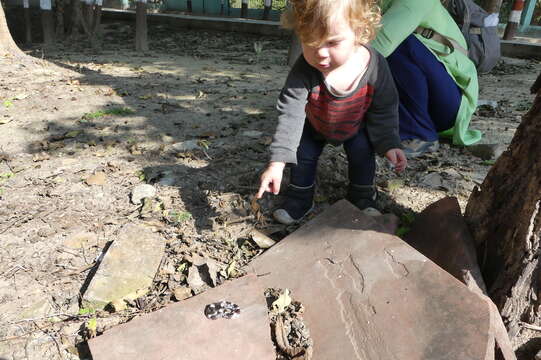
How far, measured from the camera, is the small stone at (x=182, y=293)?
1842 millimetres

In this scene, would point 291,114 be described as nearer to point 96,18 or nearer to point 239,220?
point 239,220

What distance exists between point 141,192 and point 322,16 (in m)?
1.53

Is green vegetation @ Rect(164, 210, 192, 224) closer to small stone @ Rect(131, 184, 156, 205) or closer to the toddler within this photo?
small stone @ Rect(131, 184, 156, 205)

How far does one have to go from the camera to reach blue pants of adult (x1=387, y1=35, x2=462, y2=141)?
2.94 m

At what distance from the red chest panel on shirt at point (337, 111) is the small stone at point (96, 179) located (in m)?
1.43

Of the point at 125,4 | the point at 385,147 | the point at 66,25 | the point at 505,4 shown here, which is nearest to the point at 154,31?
the point at 66,25

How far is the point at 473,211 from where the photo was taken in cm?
187

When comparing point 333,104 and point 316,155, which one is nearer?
point 333,104

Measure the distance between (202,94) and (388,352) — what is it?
3.68m

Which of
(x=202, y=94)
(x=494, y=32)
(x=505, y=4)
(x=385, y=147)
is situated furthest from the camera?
(x=505, y=4)

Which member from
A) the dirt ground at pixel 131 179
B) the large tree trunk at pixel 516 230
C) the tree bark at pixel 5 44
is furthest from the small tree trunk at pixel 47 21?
the large tree trunk at pixel 516 230

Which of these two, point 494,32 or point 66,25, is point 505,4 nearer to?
point 494,32

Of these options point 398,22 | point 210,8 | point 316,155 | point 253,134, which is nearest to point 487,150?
point 398,22

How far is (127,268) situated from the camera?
195 cm
